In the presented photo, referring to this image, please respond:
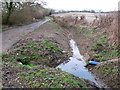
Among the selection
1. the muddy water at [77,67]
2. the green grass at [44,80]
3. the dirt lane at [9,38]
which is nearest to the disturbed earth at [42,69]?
the green grass at [44,80]

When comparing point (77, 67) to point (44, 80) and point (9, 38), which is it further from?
point (9, 38)

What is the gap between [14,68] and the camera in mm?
6348

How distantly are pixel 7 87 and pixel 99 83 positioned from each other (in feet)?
13.8

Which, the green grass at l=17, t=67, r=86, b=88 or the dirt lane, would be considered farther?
the dirt lane

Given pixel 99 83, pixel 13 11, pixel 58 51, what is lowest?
pixel 99 83

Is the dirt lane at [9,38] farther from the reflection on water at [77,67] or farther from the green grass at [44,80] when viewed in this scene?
the green grass at [44,80]

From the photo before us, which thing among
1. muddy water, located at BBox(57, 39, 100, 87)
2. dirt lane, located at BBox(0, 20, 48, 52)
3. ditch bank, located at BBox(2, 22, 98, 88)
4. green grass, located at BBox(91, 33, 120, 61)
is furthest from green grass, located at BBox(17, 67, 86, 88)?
dirt lane, located at BBox(0, 20, 48, 52)

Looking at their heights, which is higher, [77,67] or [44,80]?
[44,80]

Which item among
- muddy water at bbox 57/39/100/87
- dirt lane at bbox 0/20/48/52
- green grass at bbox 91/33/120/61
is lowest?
muddy water at bbox 57/39/100/87

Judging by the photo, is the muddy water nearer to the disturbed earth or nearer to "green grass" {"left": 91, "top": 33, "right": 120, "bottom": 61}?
the disturbed earth

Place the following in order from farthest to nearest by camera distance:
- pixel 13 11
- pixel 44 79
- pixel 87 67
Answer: pixel 13 11 → pixel 87 67 → pixel 44 79

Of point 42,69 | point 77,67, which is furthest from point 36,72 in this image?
point 77,67

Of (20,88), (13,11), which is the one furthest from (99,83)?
(13,11)

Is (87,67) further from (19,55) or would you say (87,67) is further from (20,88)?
(20,88)
